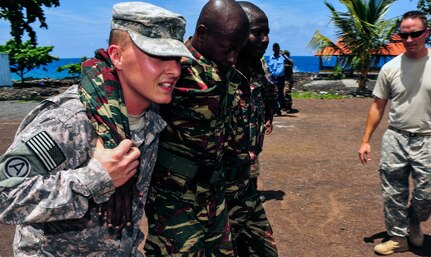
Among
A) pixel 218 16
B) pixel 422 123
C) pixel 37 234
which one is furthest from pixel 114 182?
pixel 422 123

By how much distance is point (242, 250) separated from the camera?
2.96 m

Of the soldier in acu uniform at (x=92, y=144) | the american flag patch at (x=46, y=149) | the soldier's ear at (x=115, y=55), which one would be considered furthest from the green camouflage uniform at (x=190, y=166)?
the american flag patch at (x=46, y=149)

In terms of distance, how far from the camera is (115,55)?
1657 mm

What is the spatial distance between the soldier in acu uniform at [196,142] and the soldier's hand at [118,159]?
2.08 ft

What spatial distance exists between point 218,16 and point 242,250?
160 centimetres

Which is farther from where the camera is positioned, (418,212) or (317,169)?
(317,169)

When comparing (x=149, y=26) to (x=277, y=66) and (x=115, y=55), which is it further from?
(x=277, y=66)

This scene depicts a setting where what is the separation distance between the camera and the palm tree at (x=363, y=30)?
54.9 ft

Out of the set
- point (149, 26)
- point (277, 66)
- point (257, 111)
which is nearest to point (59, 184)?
point (149, 26)

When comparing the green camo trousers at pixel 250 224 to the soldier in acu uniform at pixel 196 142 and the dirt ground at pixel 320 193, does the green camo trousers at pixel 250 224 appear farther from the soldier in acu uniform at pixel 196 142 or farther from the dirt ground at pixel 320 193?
the dirt ground at pixel 320 193

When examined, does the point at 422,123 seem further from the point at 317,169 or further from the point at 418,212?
the point at 317,169

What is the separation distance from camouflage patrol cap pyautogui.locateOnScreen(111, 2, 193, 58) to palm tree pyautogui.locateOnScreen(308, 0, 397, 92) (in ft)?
53.7

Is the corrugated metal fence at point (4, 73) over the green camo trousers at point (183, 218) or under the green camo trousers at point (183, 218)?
under

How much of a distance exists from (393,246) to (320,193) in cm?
165
